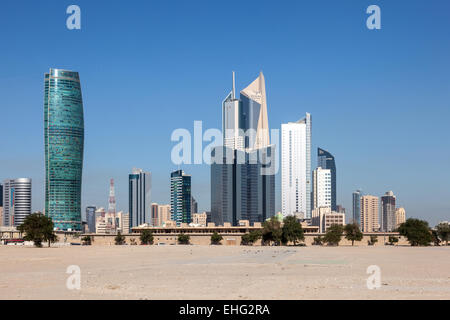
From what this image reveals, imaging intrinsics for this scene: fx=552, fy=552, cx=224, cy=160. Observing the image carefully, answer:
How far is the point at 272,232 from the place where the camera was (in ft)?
430

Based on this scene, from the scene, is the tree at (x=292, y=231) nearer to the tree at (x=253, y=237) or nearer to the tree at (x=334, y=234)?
the tree at (x=334, y=234)

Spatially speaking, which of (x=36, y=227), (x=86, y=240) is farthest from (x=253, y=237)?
(x=36, y=227)

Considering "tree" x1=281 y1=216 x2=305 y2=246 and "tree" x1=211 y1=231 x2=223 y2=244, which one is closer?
"tree" x1=281 y1=216 x2=305 y2=246

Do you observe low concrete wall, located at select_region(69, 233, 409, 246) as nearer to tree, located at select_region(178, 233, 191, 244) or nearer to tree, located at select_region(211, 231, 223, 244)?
tree, located at select_region(211, 231, 223, 244)

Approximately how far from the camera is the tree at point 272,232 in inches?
5133

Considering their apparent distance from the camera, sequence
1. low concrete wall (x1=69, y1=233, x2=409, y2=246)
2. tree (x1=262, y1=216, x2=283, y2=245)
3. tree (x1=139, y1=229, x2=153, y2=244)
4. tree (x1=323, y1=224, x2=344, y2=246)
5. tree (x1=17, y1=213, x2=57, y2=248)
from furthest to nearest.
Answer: tree (x1=139, y1=229, x2=153, y2=244) < low concrete wall (x1=69, y1=233, x2=409, y2=246) < tree (x1=262, y1=216, x2=283, y2=245) < tree (x1=323, y1=224, x2=344, y2=246) < tree (x1=17, y1=213, x2=57, y2=248)

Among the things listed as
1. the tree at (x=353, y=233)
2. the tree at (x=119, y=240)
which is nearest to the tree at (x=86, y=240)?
the tree at (x=119, y=240)

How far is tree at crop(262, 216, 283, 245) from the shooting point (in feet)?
428

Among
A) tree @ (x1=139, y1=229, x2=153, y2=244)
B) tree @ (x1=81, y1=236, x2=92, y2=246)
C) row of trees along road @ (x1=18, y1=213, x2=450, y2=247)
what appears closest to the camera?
row of trees along road @ (x1=18, y1=213, x2=450, y2=247)

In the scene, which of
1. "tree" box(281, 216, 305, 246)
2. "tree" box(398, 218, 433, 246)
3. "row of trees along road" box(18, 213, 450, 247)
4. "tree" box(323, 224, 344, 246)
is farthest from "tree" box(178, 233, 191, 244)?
"tree" box(398, 218, 433, 246)

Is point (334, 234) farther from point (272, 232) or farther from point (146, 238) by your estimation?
point (146, 238)
